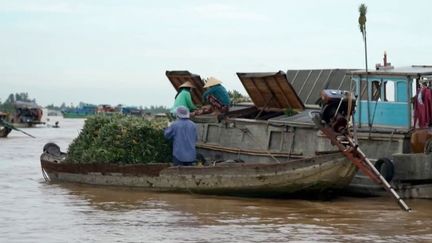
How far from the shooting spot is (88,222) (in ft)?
35.3

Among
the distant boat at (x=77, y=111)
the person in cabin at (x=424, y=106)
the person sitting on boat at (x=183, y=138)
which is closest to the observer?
the person in cabin at (x=424, y=106)

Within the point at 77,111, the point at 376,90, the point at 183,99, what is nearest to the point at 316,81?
the point at 376,90

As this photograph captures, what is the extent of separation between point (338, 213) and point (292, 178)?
46.3 inches

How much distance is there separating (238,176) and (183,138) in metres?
1.54

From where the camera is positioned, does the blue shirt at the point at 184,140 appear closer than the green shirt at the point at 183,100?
Yes

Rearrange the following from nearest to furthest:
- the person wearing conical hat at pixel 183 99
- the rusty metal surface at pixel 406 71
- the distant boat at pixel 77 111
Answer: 1. the rusty metal surface at pixel 406 71
2. the person wearing conical hat at pixel 183 99
3. the distant boat at pixel 77 111

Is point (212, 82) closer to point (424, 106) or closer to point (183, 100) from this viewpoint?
point (183, 100)

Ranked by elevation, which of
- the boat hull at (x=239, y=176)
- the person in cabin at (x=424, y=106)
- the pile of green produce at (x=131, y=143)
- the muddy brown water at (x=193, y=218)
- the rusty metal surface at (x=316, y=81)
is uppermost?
the rusty metal surface at (x=316, y=81)

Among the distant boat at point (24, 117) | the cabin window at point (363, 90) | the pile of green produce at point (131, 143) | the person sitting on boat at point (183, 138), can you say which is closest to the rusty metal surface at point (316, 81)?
the cabin window at point (363, 90)

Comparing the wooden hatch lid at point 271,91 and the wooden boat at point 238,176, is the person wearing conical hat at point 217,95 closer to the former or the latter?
the wooden hatch lid at point 271,91

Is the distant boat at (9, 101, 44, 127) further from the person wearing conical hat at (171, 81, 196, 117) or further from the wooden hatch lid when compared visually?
the wooden hatch lid

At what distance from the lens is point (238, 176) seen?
42.4 ft

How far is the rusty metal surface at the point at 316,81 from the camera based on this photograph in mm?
16612

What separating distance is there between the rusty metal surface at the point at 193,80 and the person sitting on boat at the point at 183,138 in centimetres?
277
